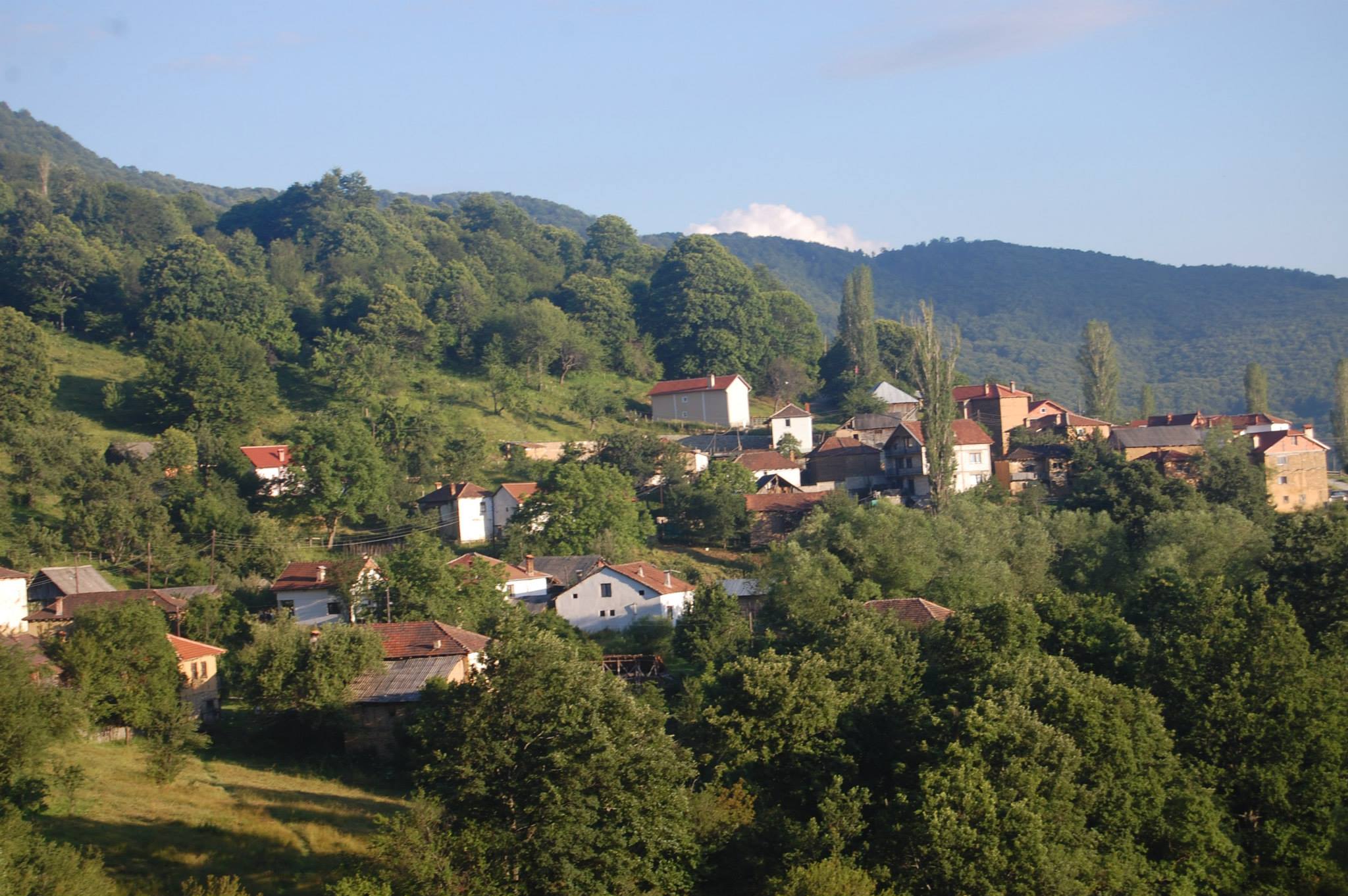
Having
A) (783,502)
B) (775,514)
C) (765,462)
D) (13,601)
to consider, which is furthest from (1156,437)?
(13,601)

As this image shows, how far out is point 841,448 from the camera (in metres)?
51.7

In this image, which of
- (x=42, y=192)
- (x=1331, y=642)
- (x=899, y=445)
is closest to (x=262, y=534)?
(x=899, y=445)

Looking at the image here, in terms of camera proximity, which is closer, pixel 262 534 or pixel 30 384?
pixel 262 534

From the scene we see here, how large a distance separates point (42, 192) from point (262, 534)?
64498mm

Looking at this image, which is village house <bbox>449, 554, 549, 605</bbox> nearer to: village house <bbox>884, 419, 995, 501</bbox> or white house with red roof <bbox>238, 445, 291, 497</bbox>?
white house with red roof <bbox>238, 445, 291, 497</bbox>

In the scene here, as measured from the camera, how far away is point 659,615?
34.3 meters

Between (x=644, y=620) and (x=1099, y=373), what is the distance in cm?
4397

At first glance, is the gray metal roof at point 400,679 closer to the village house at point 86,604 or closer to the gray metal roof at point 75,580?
the village house at point 86,604

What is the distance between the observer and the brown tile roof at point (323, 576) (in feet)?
110

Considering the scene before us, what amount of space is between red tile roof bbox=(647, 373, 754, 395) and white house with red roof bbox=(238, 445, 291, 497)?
69.0ft

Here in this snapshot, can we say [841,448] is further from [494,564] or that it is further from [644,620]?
[494,564]

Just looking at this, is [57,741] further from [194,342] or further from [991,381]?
[991,381]

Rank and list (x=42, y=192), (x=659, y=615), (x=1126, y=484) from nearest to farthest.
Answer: (x=659, y=615) → (x=1126, y=484) → (x=42, y=192)

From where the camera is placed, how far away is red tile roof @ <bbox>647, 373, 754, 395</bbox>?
2346 inches
